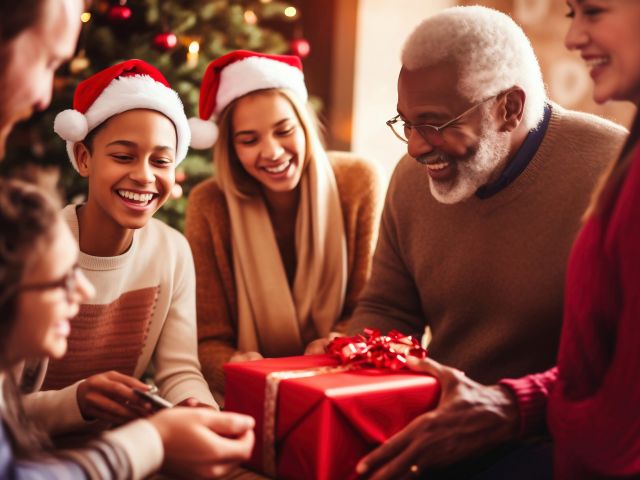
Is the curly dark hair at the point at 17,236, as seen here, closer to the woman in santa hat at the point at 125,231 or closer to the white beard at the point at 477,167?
the woman in santa hat at the point at 125,231

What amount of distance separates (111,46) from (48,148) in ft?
1.60

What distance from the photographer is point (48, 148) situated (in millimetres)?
3031

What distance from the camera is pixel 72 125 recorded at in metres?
1.69

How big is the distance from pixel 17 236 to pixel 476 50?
113 centimetres

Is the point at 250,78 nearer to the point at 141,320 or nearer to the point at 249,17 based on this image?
the point at 141,320

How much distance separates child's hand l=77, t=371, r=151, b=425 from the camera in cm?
143

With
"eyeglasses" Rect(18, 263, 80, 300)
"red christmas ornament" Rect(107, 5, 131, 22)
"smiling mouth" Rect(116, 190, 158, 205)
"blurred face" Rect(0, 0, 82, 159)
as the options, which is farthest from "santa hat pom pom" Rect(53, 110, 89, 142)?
"red christmas ornament" Rect(107, 5, 131, 22)

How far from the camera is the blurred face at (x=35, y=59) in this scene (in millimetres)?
1054

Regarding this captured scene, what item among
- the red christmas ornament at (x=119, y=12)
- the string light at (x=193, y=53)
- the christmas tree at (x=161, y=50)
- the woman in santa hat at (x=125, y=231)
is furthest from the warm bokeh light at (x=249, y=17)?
the woman in santa hat at (x=125, y=231)

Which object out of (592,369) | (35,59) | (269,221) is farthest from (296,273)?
(35,59)

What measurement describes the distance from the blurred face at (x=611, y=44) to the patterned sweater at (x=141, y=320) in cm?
106

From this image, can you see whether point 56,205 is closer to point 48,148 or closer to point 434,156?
point 434,156

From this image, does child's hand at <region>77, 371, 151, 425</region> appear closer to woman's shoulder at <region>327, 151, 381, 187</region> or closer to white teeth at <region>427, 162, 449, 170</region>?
white teeth at <region>427, 162, 449, 170</region>

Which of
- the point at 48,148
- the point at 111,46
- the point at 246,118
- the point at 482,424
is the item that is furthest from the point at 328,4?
the point at 482,424
